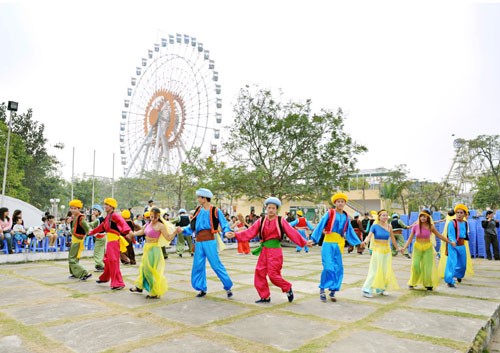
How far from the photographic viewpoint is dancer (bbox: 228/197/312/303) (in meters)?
5.74

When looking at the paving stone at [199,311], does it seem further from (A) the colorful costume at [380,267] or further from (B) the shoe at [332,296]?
(A) the colorful costume at [380,267]

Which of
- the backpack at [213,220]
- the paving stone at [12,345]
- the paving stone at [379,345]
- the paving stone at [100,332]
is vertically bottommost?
the paving stone at [379,345]

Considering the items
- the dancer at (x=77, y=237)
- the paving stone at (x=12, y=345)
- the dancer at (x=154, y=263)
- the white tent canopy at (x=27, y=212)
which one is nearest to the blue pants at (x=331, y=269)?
the dancer at (x=154, y=263)

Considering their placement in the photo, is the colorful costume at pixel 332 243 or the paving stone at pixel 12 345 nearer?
the paving stone at pixel 12 345

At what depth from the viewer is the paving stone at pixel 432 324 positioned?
4207 mm

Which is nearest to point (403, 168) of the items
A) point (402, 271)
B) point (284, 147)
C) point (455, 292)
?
point (284, 147)

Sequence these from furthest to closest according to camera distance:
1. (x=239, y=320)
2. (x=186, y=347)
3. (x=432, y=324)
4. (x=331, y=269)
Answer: (x=331, y=269) < (x=239, y=320) < (x=432, y=324) < (x=186, y=347)

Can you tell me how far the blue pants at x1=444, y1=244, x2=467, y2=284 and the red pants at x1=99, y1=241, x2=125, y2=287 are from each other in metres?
6.14

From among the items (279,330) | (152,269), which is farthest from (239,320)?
(152,269)

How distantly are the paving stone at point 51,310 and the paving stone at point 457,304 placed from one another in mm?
4667

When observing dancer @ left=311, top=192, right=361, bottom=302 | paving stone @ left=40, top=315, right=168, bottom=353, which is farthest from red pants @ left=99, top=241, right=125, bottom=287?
dancer @ left=311, top=192, right=361, bottom=302

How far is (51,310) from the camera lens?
5.25 meters

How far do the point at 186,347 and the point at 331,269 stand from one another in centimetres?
295

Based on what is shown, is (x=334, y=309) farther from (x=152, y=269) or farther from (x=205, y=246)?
(x=152, y=269)
